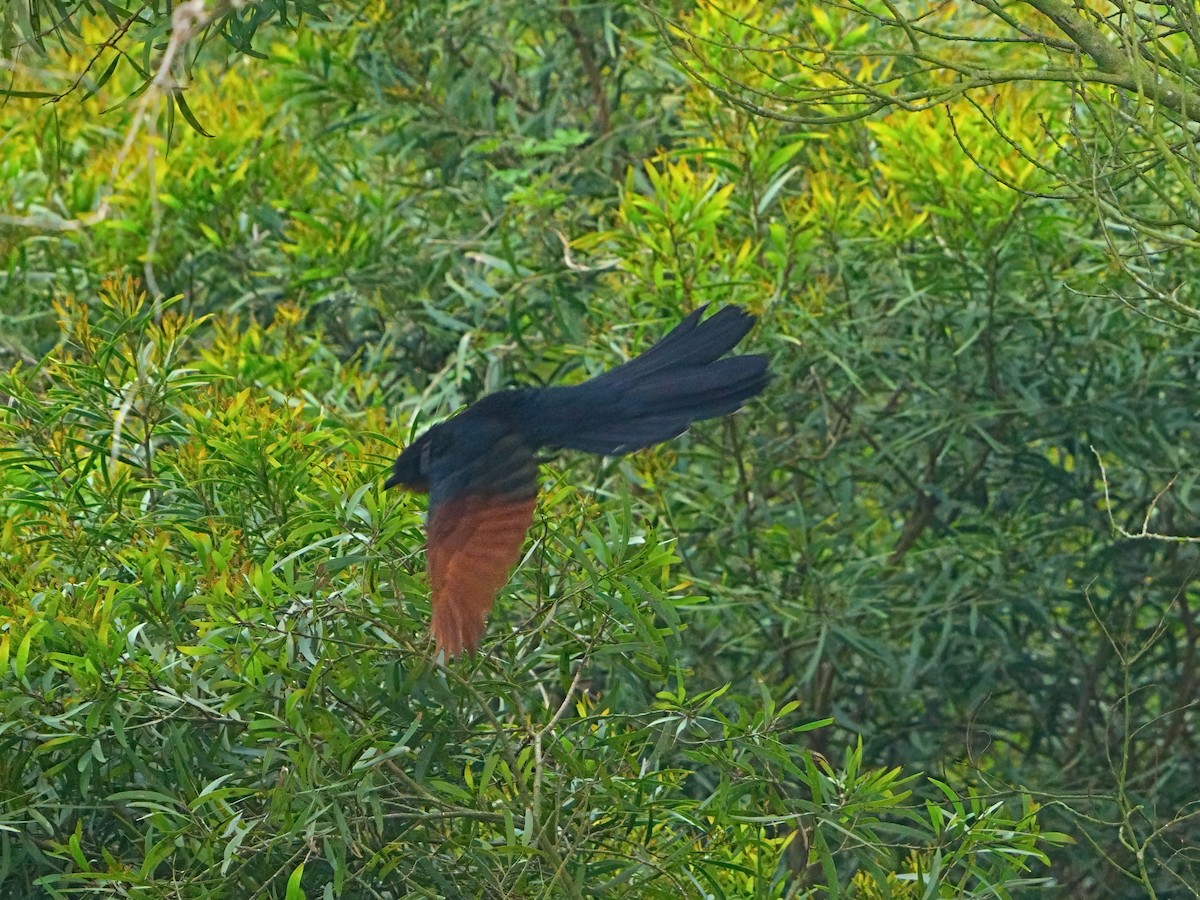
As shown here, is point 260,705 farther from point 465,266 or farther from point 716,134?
point 465,266

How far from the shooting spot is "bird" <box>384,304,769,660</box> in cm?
249

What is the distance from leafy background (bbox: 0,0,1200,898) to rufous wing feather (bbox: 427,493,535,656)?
0.07 metres

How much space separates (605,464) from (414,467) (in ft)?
2.40

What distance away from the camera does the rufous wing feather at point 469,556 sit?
2344 mm

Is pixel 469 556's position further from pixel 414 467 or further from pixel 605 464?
pixel 605 464

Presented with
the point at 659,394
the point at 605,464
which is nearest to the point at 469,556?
the point at 659,394

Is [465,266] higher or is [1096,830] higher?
[465,266]

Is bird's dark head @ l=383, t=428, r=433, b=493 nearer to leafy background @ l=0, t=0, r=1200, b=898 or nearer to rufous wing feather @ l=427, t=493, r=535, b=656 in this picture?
leafy background @ l=0, t=0, r=1200, b=898

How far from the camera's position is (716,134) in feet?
13.4

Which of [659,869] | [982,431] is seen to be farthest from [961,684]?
[659,869]

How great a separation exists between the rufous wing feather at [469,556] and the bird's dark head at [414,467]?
0.32 m

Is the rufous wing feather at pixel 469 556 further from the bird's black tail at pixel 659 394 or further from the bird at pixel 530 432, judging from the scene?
the bird's black tail at pixel 659 394

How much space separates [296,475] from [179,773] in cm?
59

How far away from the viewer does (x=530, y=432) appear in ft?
9.90
